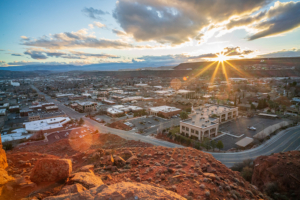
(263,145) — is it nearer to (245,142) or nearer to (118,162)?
(245,142)

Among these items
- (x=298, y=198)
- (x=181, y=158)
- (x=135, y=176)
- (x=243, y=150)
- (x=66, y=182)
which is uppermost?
(x=66, y=182)

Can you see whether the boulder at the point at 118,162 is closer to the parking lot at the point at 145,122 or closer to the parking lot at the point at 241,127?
the parking lot at the point at 241,127

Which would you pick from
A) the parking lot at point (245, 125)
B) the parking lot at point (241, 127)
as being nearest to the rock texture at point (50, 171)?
the parking lot at point (241, 127)

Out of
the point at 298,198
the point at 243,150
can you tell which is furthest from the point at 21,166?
the point at 243,150

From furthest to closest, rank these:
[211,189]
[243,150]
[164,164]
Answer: [243,150], [164,164], [211,189]

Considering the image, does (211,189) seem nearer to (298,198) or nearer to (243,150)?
(298,198)
